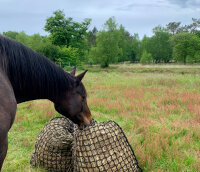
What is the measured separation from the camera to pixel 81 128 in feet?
8.52

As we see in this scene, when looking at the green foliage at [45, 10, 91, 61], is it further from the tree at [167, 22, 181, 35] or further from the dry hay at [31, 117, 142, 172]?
the tree at [167, 22, 181, 35]

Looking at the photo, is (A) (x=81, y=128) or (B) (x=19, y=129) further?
(B) (x=19, y=129)

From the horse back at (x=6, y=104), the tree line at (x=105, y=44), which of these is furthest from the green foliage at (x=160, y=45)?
the horse back at (x=6, y=104)

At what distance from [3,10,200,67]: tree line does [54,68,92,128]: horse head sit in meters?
20.3

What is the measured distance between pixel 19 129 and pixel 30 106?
8.75 ft

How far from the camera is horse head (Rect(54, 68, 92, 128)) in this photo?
240 cm

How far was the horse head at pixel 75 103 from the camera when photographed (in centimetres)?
240

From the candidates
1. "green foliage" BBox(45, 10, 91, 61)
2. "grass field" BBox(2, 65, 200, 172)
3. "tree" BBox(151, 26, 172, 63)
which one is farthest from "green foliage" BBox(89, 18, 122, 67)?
Result: "grass field" BBox(2, 65, 200, 172)

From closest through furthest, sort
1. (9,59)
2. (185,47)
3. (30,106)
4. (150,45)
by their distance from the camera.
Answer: (9,59) < (30,106) < (185,47) < (150,45)

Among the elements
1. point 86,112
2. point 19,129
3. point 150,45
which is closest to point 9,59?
point 86,112

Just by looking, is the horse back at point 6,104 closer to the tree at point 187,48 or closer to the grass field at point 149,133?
the grass field at point 149,133

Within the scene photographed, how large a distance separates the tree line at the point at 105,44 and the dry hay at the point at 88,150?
1992 centimetres

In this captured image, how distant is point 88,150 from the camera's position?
2516 mm

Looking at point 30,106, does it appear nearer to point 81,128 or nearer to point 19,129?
point 19,129
